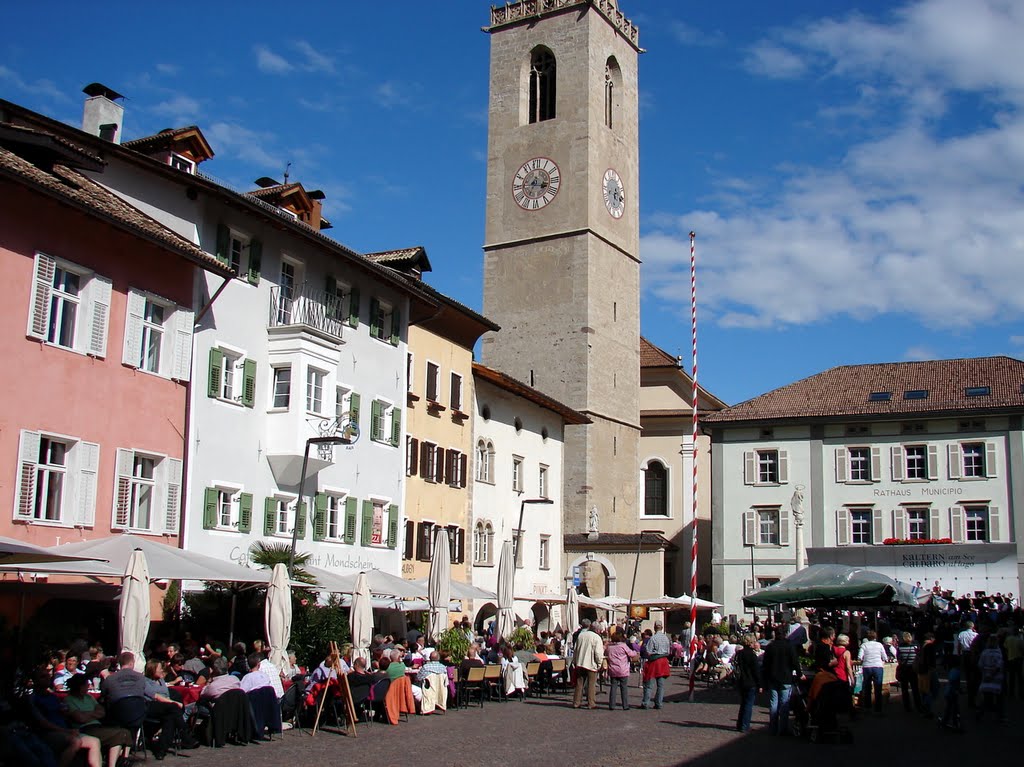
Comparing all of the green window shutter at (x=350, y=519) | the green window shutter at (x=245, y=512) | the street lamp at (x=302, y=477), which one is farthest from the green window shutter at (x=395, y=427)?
Answer: the green window shutter at (x=245, y=512)

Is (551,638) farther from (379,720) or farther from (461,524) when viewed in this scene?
(379,720)

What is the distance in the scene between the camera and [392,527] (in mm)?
33156

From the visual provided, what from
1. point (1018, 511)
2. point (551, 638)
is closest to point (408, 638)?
point (551, 638)

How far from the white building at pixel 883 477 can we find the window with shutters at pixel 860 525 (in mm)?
49

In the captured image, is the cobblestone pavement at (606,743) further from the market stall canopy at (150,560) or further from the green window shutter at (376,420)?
the green window shutter at (376,420)

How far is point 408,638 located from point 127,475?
779 cm

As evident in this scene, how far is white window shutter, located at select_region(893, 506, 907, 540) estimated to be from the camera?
163 ft

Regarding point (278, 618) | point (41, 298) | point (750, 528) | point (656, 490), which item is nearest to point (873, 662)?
point (278, 618)

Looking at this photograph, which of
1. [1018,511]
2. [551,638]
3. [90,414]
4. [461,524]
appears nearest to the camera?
[90,414]

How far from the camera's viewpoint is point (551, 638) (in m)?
31.0

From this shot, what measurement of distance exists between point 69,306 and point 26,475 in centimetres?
310

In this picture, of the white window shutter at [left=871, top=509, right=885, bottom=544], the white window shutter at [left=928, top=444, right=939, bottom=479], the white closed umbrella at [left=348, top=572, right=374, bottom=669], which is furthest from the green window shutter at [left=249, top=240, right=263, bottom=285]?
the white window shutter at [left=928, top=444, right=939, bottom=479]

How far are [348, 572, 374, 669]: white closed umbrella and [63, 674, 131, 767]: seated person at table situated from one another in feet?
28.4

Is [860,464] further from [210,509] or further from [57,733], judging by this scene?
[57,733]
